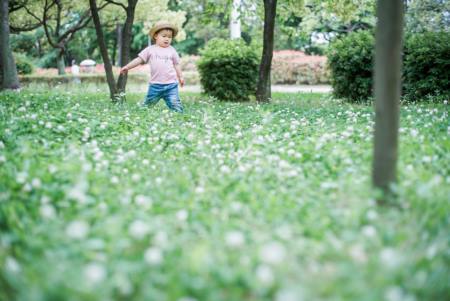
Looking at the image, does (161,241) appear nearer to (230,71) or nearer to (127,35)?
(127,35)

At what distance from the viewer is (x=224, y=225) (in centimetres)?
302

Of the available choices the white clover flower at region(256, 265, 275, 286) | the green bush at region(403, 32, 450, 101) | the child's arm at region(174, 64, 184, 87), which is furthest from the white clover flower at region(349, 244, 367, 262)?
the green bush at region(403, 32, 450, 101)

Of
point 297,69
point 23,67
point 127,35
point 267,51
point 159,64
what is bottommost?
point 159,64

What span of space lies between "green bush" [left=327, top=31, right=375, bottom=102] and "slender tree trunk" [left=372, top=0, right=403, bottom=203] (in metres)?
9.26

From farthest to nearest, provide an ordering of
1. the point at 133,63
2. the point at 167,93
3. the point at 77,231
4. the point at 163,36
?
the point at 167,93 → the point at 163,36 → the point at 133,63 → the point at 77,231

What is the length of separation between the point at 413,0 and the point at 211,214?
61.9ft

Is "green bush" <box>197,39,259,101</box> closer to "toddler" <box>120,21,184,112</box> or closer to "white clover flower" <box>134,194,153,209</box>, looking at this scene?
"toddler" <box>120,21,184,112</box>

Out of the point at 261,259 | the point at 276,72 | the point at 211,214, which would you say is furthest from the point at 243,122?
the point at 276,72

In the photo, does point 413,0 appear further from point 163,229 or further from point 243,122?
point 163,229

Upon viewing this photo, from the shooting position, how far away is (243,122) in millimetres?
7707

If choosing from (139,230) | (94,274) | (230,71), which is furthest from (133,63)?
(94,274)

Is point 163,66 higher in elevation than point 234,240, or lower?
higher

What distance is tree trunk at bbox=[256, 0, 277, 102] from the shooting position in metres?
11.7

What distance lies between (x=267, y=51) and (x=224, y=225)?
9.73m
